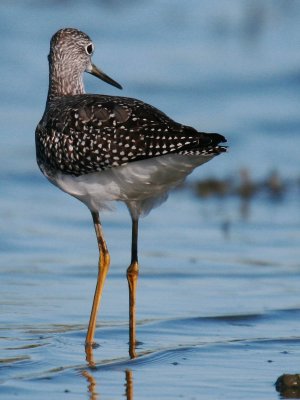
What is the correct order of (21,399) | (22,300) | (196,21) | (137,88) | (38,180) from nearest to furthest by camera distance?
1. (21,399)
2. (22,300)
3. (38,180)
4. (137,88)
5. (196,21)

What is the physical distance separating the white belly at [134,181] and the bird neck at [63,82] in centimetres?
89

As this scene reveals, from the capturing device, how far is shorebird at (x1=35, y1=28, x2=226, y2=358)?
710 centimetres

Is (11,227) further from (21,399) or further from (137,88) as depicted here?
(137,88)

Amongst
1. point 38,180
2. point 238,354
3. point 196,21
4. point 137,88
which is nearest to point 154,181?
point 238,354

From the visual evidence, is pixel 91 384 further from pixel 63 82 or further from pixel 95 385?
pixel 63 82

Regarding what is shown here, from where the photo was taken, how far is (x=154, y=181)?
736 centimetres

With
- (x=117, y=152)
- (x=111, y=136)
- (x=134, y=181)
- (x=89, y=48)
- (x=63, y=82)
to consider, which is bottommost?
(x=134, y=181)

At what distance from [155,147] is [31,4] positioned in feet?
50.8

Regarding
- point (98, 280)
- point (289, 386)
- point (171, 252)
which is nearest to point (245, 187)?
point (171, 252)

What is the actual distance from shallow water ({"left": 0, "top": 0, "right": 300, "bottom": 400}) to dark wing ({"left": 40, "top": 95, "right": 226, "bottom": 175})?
121 centimetres

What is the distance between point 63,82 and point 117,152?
150 cm

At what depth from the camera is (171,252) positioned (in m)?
10.0

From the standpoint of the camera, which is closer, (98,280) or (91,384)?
(91,384)

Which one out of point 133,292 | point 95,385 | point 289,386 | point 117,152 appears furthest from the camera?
point 133,292
